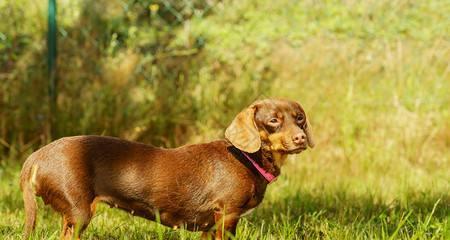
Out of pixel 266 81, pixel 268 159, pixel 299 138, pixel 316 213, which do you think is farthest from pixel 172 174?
pixel 266 81

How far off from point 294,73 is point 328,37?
85 centimetres

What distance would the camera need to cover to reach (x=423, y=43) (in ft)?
25.3

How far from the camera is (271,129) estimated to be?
3.62 m

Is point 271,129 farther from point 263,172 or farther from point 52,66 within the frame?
point 52,66

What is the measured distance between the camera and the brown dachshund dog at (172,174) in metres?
3.49

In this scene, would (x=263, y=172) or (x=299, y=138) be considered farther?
(x=263, y=172)

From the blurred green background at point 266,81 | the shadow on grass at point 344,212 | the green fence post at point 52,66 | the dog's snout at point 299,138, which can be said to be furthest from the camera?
the green fence post at point 52,66

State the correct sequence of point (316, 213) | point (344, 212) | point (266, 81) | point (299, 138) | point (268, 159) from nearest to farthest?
1. point (299, 138)
2. point (268, 159)
3. point (344, 212)
4. point (316, 213)
5. point (266, 81)

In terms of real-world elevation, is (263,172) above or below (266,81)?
above

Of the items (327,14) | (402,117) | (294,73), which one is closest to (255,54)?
(294,73)

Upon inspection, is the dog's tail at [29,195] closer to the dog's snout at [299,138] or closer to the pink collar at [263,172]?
the pink collar at [263,172]

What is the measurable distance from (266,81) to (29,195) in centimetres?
391

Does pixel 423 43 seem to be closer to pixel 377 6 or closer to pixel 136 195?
pixel 377 6

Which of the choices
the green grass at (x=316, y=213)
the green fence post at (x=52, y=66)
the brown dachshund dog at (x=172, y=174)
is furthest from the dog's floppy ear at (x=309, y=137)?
the green fence post at (x=52, y=66)
